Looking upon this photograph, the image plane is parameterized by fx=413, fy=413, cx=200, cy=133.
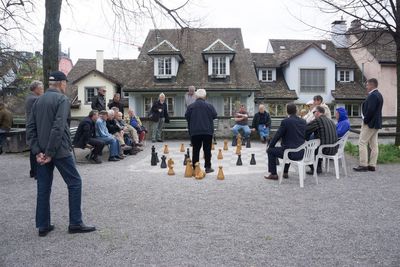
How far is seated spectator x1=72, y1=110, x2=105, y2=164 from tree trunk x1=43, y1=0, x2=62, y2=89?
9.49ft

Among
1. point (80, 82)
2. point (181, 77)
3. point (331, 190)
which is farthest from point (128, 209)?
point (80, 82)

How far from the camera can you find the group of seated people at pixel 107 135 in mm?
11633

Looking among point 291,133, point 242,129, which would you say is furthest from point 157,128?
point 291,133

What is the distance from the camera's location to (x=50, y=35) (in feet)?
44.3

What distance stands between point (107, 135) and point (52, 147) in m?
7.10

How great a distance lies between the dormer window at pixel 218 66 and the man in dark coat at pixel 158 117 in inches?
587

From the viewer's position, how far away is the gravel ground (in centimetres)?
458

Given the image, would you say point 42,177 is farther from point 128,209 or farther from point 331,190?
point 331,190

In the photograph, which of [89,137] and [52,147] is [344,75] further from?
[52,147]

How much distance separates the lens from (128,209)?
22.0 ft

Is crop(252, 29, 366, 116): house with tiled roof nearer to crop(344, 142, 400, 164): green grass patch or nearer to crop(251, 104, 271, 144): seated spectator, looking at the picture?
crop(251, 104, 271, 144): seated spectator

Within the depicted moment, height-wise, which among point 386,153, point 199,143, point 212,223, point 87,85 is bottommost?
point 212,223

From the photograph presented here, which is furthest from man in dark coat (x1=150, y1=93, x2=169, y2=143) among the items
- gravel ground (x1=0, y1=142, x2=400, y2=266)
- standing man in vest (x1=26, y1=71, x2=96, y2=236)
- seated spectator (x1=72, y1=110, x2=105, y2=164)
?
standing man in vest (x1=26, y1=71, x2=96, y2=236)

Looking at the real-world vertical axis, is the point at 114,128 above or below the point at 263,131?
above
